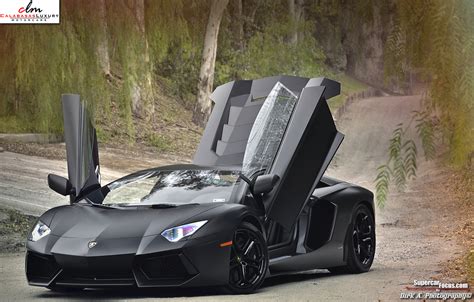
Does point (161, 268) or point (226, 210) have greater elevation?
point (226, 210)

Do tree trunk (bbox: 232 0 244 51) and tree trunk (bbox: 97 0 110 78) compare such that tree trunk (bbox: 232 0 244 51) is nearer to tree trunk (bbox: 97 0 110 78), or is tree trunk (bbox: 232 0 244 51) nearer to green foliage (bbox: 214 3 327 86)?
green foliage (bbox: 214 3 327 86)

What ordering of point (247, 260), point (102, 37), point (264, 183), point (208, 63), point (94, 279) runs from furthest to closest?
point (208, 63) < point (102, 37) < point (264, 183) < point (247, 260) < point (94, 279)

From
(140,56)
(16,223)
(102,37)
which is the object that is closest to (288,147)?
(102,37)

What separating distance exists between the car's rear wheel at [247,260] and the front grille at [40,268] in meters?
1.36

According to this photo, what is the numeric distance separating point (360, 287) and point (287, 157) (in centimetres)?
126

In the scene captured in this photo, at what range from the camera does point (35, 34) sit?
16.1m

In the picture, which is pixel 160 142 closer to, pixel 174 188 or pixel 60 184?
pixel 60 184

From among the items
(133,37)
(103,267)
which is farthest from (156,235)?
(133,37)

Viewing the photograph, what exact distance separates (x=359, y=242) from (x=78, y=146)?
9.12 ft

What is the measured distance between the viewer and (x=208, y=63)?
1153 inches

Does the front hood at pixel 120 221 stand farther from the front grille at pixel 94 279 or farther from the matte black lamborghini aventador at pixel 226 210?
the front grille at pixel 94 279

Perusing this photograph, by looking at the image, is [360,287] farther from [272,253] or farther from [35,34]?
[35,34]

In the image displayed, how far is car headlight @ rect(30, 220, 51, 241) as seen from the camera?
29.0 ft

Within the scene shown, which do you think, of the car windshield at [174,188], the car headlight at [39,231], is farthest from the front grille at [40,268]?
the car windshield at [174,188]
